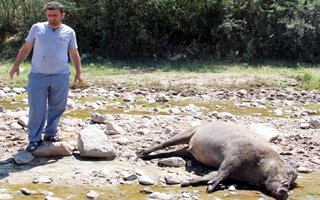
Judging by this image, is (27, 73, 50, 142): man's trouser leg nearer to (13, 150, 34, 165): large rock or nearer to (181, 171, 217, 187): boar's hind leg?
(13, 150, 34, 165): large rock

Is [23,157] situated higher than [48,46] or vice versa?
[48,46]

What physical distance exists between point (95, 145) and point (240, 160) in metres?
1.86

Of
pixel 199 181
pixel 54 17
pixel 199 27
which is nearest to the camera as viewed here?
pixel 199 181

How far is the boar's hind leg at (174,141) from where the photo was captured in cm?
811

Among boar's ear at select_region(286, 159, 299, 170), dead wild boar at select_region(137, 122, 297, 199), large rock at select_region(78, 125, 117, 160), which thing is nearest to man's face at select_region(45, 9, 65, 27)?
large rock at select_region(78, 125, 117, 160)

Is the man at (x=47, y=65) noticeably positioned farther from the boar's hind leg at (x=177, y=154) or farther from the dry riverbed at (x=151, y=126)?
the boar's hind leg at (x=177, y=154)

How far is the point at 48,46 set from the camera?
7.53m

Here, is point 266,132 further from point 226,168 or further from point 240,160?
point 226,168

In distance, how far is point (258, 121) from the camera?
10.7 meters

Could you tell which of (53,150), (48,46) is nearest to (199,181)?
(53,150)

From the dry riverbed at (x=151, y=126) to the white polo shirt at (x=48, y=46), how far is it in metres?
1.17

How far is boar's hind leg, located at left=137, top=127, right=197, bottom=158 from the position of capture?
8.11 metres

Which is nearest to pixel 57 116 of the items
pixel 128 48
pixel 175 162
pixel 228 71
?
pixel 175 162

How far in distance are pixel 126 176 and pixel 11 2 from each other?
14.7 m
